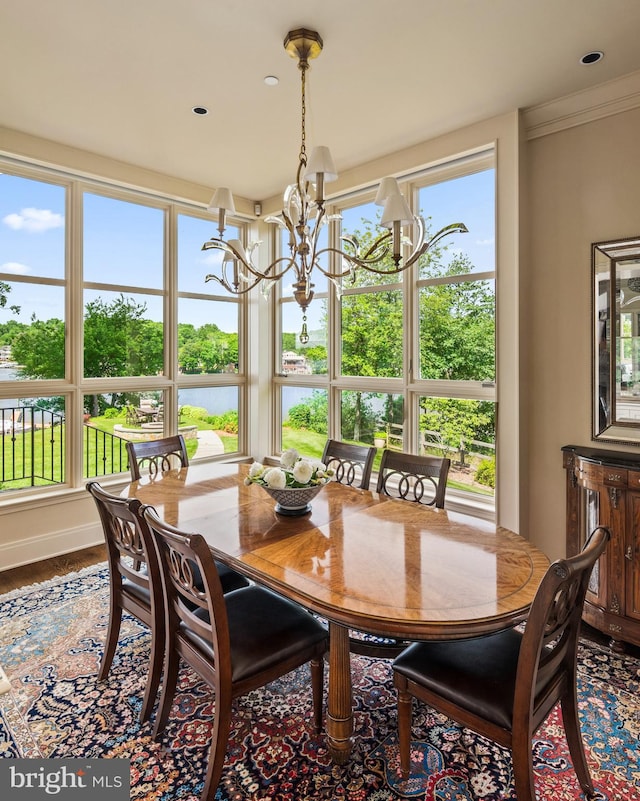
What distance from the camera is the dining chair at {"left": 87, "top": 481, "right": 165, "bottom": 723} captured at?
187 centimetres

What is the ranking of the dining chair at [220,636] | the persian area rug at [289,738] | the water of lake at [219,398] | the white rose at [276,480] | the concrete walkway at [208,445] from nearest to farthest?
the dining chair at [220,636] → the persian area rug at [289,738] → the white rose at [276,480] → the water of lake at [219,398] → the concrete walkway at [208,445]

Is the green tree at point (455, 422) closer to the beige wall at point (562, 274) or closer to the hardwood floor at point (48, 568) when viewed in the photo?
the beige wall at point (562, 274)

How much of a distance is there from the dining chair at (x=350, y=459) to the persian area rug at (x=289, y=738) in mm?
994

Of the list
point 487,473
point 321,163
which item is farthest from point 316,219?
point 487,473

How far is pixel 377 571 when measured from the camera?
1.65 m

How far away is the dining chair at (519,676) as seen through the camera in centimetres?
130

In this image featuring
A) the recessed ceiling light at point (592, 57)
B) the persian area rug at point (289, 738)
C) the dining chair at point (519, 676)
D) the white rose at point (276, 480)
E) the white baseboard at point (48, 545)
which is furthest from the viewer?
the white baseboard at point (48, 545)

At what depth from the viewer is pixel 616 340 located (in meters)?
2.74

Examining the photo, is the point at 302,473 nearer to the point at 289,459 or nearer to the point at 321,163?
the point at 289,459

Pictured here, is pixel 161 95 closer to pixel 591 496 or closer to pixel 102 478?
pixel 102 478

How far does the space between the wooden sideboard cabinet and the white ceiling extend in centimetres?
215

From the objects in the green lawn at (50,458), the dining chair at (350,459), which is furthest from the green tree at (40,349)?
the dining chair at (350,459)

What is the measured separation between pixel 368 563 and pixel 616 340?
6.79 ft

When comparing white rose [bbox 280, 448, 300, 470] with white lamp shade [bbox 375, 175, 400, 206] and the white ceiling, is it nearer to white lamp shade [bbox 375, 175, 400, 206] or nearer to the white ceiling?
white lamp shade [bbox 375, 175, 400, 206]
